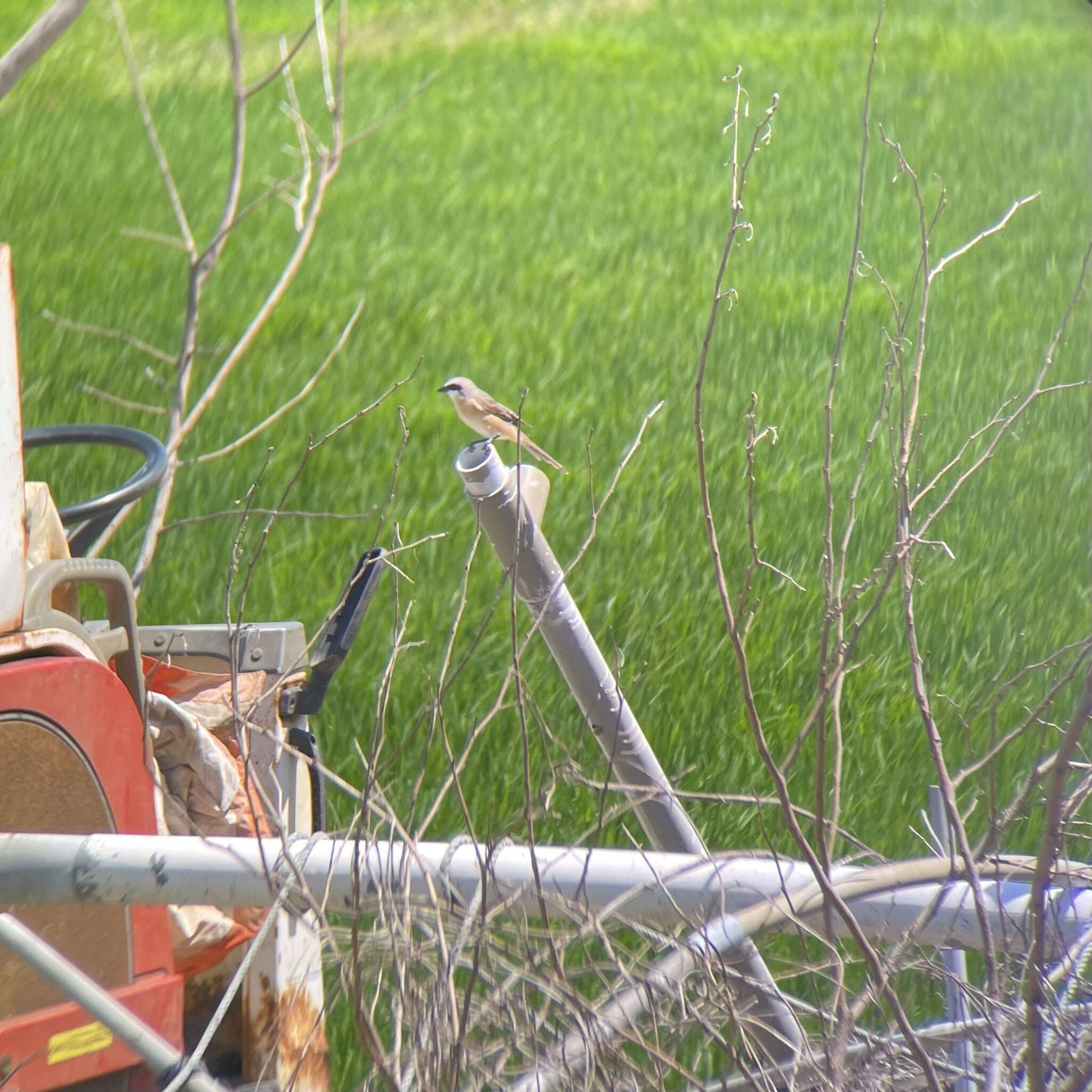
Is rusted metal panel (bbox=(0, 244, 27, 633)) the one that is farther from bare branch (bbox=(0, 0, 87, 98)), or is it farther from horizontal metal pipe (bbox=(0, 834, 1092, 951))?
horizontal metal pipe (bbox=(0, 834, 1092, 951))

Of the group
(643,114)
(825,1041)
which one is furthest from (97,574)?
(643,114)

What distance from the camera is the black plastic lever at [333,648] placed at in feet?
6.31

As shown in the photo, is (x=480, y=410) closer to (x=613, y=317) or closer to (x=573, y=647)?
(x=573, y=647)

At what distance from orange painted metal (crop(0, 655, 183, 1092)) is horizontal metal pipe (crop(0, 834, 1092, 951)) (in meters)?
0.35

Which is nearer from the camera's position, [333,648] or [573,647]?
[573,647]

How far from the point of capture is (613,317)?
6.79 m

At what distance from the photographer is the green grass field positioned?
4.09 meters

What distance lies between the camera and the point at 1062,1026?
3.24 ft

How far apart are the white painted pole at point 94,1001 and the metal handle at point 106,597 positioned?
61 cm

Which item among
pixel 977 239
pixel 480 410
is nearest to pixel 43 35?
pixel 977 239

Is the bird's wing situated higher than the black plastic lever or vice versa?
the black plastic lever

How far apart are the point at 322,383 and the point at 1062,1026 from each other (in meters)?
5.37

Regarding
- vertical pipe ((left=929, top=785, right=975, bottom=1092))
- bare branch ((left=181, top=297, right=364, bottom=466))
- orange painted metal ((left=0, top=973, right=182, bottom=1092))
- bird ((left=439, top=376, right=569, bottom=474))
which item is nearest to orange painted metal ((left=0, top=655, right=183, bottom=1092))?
orange painted metal ((left=0, top=973, right=182, bottom=1092))

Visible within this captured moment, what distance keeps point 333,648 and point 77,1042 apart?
589mm
